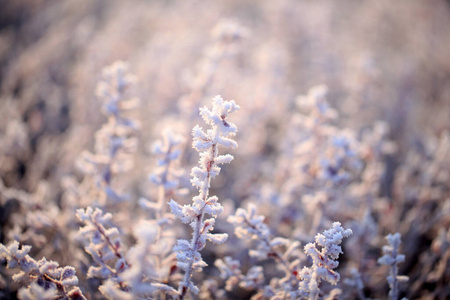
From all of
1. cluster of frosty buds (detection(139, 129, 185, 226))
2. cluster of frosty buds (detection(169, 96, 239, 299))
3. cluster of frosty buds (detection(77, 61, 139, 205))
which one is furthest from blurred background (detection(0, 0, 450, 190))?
cluster of frosty buds (detection(169, 96, 239, 299))

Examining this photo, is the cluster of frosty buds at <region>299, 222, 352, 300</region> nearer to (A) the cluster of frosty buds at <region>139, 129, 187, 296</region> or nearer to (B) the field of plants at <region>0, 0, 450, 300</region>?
(B) the field of plants at <region>0, 0, 450, 300</region>

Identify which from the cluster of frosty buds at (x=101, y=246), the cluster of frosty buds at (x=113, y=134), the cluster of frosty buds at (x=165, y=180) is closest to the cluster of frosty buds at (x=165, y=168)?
the cluster of frosty buds at (x=165, y=180)

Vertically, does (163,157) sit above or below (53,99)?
below

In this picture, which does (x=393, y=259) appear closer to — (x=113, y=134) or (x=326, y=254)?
(x=326, y=254)

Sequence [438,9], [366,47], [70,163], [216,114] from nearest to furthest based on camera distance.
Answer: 1. [216,114]
2. [70,163]
3. [366,47]
4. [438,9]

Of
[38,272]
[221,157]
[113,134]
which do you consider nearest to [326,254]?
[221,157]

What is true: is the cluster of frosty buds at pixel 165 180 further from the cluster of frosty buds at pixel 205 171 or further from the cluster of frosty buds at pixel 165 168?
the cluster of frosty buds at pixel 205 171

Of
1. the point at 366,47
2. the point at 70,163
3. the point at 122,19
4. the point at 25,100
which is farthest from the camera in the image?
the point at 366,47

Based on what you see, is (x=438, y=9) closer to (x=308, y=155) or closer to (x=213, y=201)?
(x=308, y=155)

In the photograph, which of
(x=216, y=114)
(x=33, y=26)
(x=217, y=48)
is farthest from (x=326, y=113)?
(x=33, y=26)
